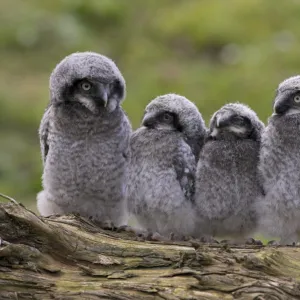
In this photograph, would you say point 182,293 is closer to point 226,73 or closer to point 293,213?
point 293,213

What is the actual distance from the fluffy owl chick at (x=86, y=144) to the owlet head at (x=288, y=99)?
1171 millimetres

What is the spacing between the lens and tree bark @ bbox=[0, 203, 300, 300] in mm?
5348

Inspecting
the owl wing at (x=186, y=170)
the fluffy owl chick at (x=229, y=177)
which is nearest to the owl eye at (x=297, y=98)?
the fluffy owl chick at (x=229, y=177)

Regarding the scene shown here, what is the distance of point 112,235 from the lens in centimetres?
591

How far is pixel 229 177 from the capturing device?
6098 millimetres

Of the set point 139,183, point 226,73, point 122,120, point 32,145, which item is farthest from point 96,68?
point 226,73

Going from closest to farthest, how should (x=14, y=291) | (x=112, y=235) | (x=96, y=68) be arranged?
(x=14, y=291) → (x=112, y=235) → (x=96, y=68)

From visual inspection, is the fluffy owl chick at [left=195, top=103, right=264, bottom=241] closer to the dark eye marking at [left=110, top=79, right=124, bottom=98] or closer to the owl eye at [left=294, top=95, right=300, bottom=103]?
the owl eye at [left=294, top=95, right=300, bottom=103]

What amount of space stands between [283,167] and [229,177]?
383 mm

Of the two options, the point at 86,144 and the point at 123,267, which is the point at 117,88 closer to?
the point at 86,144

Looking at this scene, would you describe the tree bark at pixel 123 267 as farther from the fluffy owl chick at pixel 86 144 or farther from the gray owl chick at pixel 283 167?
the fluffy owl chick at pixel 86 144

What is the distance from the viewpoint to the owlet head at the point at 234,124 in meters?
6.13

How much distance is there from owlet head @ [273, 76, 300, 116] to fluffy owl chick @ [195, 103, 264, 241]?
214mm

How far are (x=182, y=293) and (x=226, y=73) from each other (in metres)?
9.66
